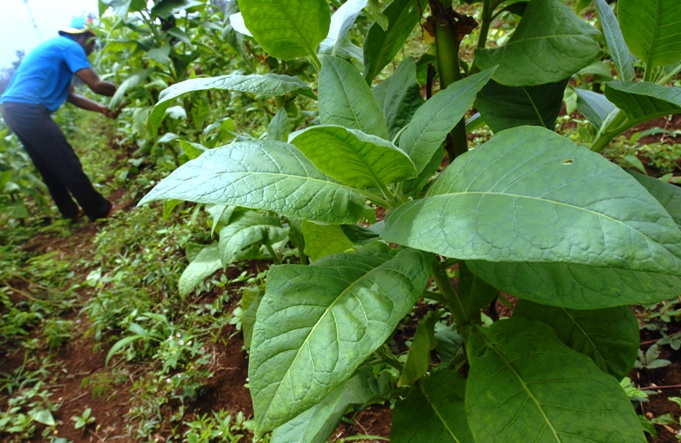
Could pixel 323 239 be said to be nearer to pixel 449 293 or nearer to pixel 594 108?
pixel 449 293

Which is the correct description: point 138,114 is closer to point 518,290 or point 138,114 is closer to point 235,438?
point 235,438

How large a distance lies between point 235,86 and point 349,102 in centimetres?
23

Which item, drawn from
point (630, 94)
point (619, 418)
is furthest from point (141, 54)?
point (619, 418)

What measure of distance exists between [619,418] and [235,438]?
58.9 inches

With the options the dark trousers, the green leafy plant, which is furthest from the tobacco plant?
the dark trousers

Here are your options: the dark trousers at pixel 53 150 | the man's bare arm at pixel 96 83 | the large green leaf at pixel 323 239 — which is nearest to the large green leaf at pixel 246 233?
the large green leaf at pixel 323 239

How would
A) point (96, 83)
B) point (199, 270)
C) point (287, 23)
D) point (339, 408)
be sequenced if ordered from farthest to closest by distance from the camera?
point (96, 83) → point (199, 270) → point (339, 408) → point (287, 23)

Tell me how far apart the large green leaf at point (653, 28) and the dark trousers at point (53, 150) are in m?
5.30

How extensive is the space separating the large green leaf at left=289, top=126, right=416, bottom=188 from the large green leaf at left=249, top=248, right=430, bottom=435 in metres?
0.15

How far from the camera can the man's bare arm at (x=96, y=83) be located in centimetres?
450

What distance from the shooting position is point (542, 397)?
2.64 ft

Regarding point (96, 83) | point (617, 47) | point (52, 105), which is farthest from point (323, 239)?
point (52, 105)

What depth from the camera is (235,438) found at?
5.86ft

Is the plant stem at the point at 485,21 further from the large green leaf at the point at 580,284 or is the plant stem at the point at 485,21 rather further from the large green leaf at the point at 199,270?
the large green leaf at the point at 199,270
